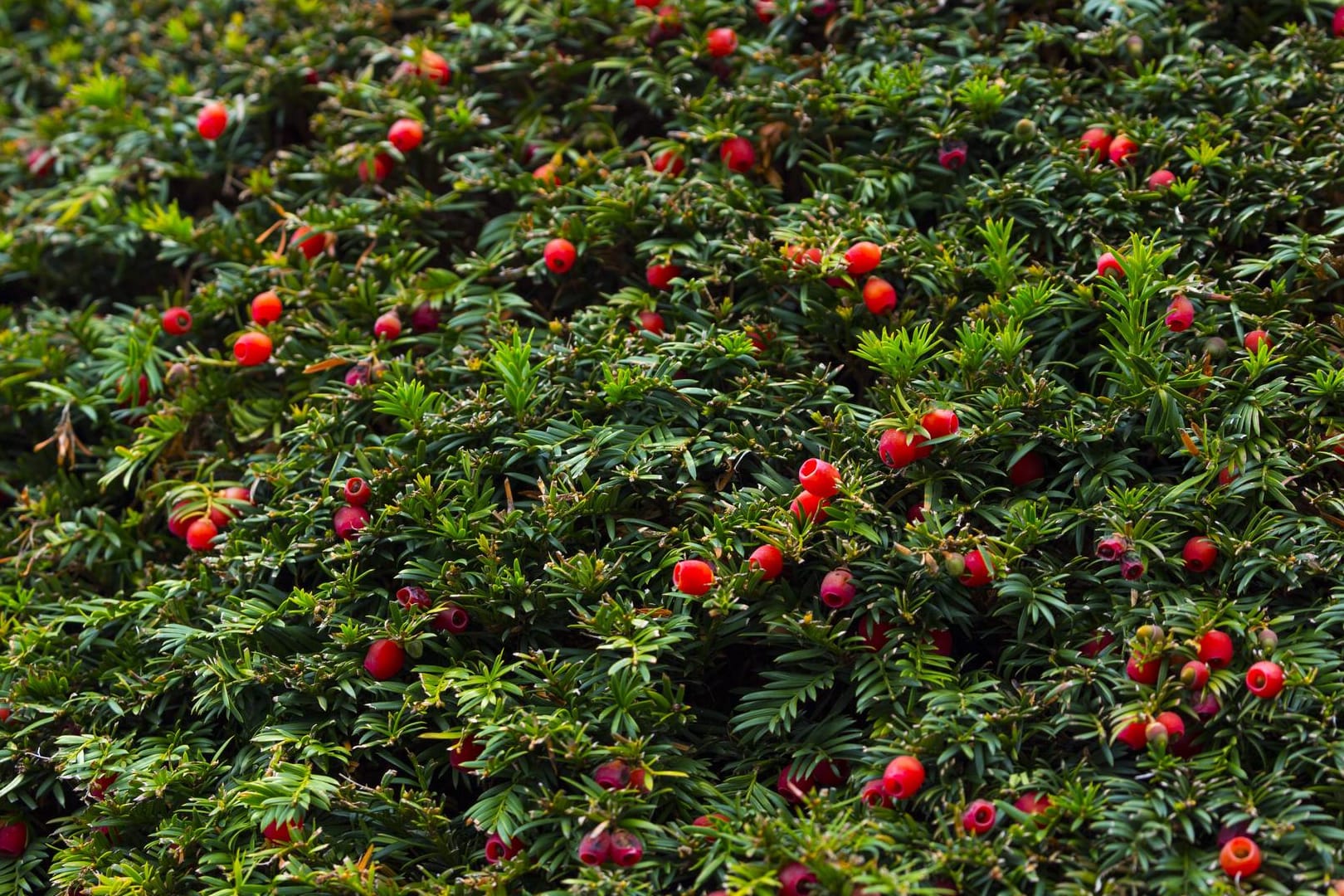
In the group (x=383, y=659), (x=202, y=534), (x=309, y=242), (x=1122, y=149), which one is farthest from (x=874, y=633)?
(x=309, y=242)

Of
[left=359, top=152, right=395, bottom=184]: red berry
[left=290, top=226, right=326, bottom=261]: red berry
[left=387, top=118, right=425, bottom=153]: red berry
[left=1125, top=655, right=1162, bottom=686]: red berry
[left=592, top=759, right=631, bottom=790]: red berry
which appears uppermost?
[left=387, top=118, right=425, bottom=153]: red berry

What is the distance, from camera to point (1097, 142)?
2.68 metres

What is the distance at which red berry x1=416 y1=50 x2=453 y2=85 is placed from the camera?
3.17 metres

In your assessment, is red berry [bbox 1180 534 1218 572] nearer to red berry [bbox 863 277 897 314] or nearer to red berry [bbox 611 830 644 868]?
red berry [bbox 863 277 897 314]

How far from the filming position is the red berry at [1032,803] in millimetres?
1914

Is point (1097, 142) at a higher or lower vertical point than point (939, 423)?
higher

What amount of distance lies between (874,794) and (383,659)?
930mm

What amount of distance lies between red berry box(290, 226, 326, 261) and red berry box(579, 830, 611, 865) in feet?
5.58

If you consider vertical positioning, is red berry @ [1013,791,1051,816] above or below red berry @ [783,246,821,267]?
below

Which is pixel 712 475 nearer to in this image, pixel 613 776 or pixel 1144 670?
pixel 613 776

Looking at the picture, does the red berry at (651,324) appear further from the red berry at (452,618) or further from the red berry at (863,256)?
the red berry at (452,618)

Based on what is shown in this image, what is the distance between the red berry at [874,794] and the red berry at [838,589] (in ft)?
1.04

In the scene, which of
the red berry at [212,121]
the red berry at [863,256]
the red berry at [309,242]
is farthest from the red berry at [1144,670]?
the red berry at [212,121]

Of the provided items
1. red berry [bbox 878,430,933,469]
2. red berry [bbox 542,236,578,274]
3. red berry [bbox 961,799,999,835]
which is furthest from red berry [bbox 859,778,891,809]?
red berry [bbox 542,236,578,274]
